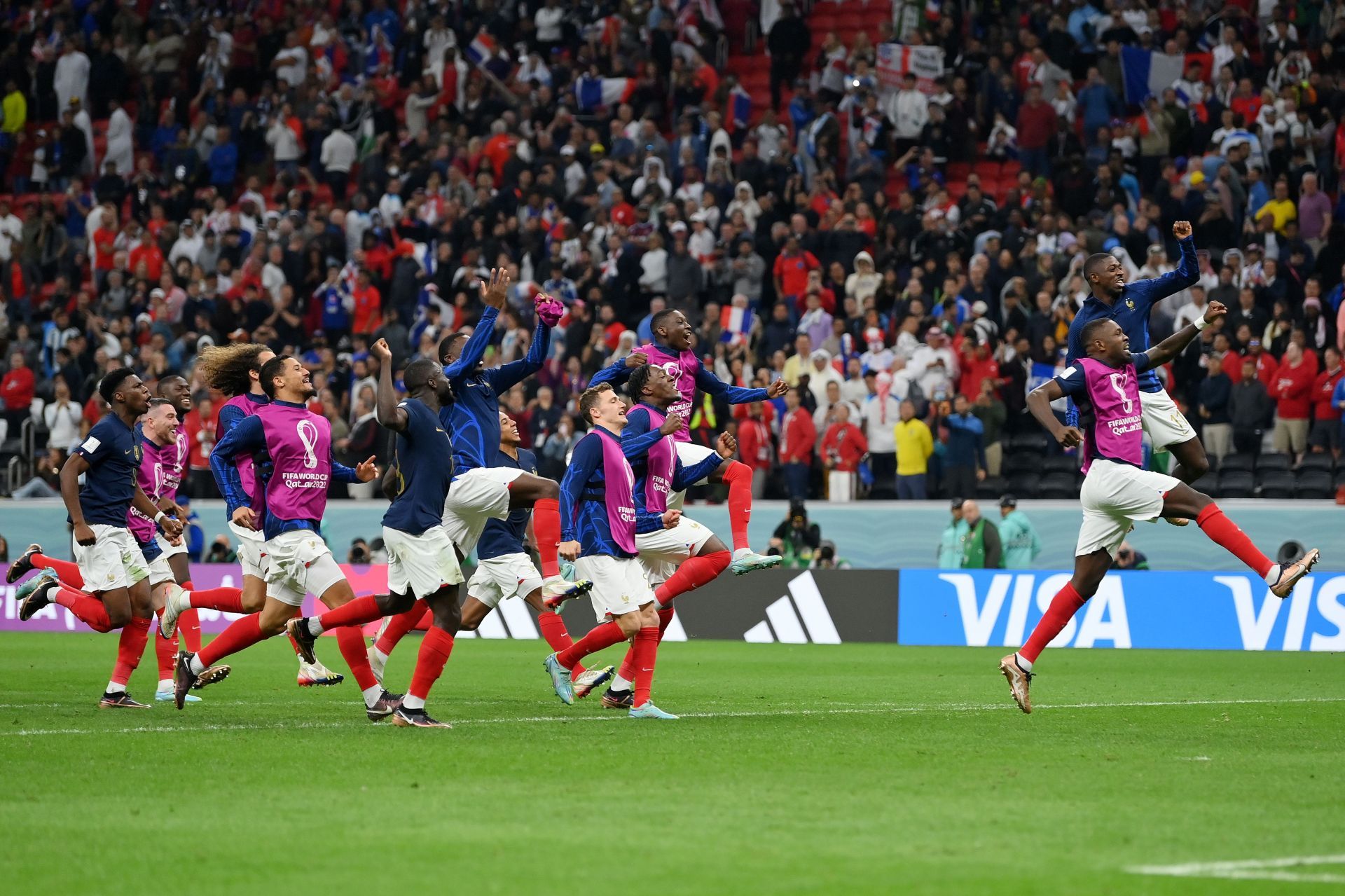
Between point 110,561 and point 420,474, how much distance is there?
3053 mm

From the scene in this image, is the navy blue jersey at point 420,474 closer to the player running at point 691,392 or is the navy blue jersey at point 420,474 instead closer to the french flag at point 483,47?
the player running at point 691,392

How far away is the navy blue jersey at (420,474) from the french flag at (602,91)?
2125 centimetres

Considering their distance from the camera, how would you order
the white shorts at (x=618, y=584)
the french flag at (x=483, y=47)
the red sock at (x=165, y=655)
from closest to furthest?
the white shorts at (x=618, y=584)
the red sock at (x=165, y=655)
the french flag at (x=483, y=47)

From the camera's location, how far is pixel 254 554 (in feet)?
42.6

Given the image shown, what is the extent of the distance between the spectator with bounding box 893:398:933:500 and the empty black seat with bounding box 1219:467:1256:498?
3749 mm

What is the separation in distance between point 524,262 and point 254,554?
16491 millimetres

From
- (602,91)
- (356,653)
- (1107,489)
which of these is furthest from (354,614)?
(602,91)

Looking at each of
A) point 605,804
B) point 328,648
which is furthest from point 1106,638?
point 605,804

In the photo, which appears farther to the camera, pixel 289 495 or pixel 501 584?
pixel 501 584

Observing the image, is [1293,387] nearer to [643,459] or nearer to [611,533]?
[643,459]

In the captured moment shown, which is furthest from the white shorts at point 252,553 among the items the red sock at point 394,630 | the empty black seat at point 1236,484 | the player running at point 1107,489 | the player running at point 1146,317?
the empty black seat at point 1236,484

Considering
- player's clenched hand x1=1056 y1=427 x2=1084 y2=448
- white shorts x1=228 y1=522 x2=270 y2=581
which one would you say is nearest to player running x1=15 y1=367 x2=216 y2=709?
white shorts x1=228 y1=522 x2=270 y2=581

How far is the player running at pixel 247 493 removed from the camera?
41.9ft

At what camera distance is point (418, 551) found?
37.4ft
